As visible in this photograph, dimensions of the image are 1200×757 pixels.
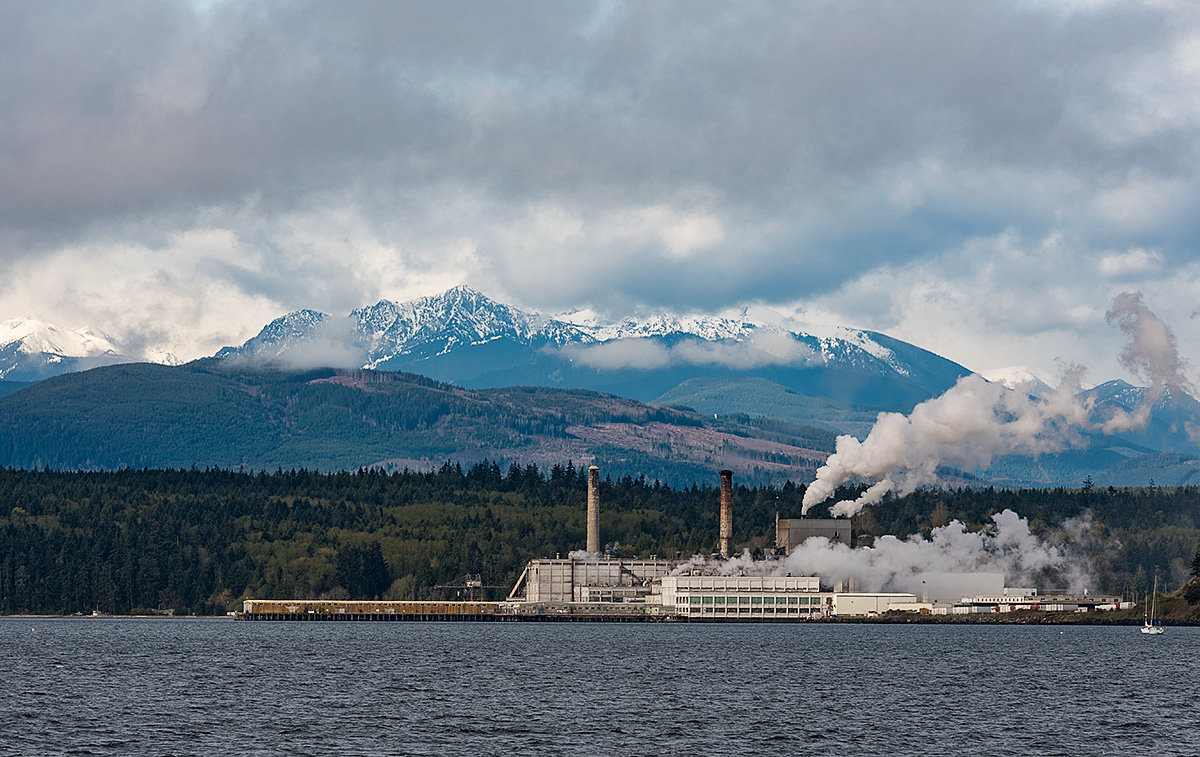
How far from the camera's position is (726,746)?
9912 centimetres

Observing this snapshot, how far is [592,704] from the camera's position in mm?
123188

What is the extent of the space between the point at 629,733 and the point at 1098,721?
32.7 meters

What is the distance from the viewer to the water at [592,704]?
99.6 metres

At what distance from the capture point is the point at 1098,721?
114 m

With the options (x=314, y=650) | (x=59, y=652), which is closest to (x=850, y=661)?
(x=314, y=650)

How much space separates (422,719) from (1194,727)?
164 feet

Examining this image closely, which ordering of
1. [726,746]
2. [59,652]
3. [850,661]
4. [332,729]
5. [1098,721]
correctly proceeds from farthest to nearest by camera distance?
[59,652] < [850,661] < [1098,721] < [332,729] < [726,746]

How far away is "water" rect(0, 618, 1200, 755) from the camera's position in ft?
327

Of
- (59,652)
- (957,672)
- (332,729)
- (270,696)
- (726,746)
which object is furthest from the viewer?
(59,652)

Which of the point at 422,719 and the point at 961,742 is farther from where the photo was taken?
the point at 422,719

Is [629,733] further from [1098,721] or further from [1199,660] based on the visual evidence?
[1199,660]

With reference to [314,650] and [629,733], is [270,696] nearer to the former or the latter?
[629,733]

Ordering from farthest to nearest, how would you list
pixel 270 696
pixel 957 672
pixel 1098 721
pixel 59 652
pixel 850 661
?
pixel 59 652 → pixel 850 661 → pixel 957 672 → pixel 270 696 → pixel 1098 721

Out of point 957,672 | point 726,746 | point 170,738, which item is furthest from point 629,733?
point 957,672
